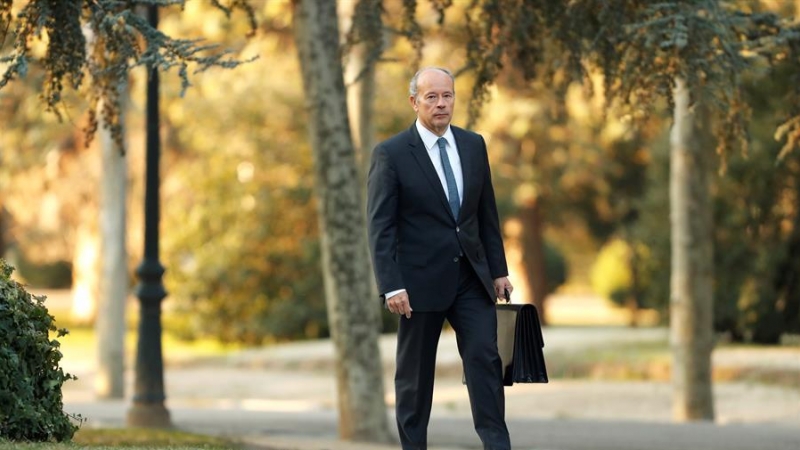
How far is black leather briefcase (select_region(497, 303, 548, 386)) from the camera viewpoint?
823cm

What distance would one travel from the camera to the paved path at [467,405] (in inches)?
531

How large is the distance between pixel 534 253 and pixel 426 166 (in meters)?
30.3

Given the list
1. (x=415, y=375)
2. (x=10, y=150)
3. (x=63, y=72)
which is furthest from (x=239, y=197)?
(x=415, y=375)

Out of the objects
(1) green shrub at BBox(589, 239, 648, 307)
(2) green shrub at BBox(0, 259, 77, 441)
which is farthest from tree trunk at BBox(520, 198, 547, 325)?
(2) green shrub at BBox(0, 259, 77, 441)

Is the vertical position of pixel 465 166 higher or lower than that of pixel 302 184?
lower

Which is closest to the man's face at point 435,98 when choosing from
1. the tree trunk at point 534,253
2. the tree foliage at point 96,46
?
the tree foliage at point 96,46

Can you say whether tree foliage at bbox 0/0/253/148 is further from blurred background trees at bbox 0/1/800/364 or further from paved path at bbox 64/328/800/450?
blurred background trees at bbox 0/1/800/364

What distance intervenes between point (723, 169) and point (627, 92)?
5.20 ft

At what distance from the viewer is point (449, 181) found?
815cm

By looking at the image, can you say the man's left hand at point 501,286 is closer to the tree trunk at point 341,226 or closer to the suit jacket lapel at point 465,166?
the suit jacket lapel at point 465,166

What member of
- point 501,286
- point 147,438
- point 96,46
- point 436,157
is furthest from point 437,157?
point 147,438

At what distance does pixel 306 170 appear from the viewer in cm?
3216

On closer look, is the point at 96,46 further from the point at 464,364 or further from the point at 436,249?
the point at 464,364

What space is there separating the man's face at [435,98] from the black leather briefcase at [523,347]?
1.03 metres
